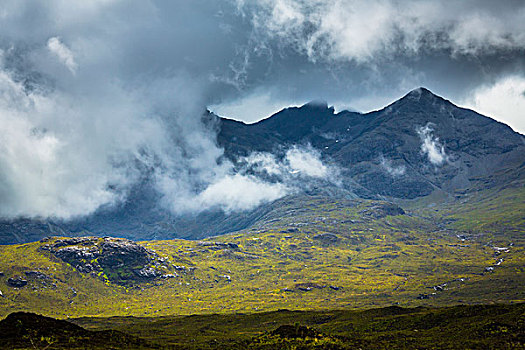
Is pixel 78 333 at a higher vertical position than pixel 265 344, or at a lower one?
higher

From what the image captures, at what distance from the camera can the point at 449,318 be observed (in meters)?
132

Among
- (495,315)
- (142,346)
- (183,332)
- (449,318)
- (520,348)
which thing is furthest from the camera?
(183,332)

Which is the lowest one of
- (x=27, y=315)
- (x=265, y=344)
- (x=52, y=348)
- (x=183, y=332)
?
(x=183, y=332)

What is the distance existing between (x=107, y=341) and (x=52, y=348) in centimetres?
1393

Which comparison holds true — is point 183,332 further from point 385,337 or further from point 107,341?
point 107,341

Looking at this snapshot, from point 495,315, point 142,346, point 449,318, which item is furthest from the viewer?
point 449,318

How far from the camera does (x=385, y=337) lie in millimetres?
119938

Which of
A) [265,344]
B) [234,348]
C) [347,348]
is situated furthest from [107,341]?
[347,348]

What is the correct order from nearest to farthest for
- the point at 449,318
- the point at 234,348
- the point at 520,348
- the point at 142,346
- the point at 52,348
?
the point at 52,348, the point at 520,348, the point at 142,346, the point at 234,348, the point at 449,318

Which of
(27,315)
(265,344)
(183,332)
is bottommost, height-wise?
(183,332)

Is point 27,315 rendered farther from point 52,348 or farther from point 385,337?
point 385,337

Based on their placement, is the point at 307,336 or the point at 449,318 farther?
the point at 449,318

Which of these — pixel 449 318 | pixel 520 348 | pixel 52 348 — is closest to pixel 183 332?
pixel 449 318

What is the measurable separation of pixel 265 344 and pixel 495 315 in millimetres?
77369
